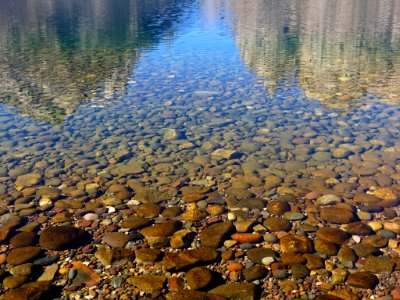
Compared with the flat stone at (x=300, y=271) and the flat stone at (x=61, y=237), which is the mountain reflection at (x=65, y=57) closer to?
the flat stone at (x=61, y=237)

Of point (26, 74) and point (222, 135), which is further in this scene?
point (26, 74)

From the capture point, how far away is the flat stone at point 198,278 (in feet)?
27.7

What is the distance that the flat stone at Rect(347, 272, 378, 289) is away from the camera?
8.39 meters

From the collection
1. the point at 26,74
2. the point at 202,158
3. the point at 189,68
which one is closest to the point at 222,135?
the point at 202,158

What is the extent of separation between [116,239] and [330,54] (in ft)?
104

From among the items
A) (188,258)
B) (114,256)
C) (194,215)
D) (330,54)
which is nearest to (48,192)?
(114,256)

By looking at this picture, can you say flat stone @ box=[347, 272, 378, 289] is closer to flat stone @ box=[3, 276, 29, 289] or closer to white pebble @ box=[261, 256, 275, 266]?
white pebble @ box=[261, 256, 275, 266]

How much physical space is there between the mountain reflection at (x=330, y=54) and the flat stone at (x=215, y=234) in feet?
43.6

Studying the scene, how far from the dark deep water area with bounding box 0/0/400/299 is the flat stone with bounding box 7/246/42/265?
0.90 feet

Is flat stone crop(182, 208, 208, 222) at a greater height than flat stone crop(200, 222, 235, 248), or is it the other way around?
flat stone crop(200, 222, 235, 248)

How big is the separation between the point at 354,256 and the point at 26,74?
28.0 m

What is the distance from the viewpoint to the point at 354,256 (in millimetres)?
9367

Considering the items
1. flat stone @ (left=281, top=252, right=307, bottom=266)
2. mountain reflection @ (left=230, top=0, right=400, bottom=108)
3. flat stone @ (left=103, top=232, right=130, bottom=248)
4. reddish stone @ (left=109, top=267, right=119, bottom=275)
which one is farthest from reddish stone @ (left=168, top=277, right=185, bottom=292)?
mountain reflection @ (left=230, top=0, right=400, bottom=108)

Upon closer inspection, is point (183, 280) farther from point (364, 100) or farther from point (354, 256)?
point (364, 100)
